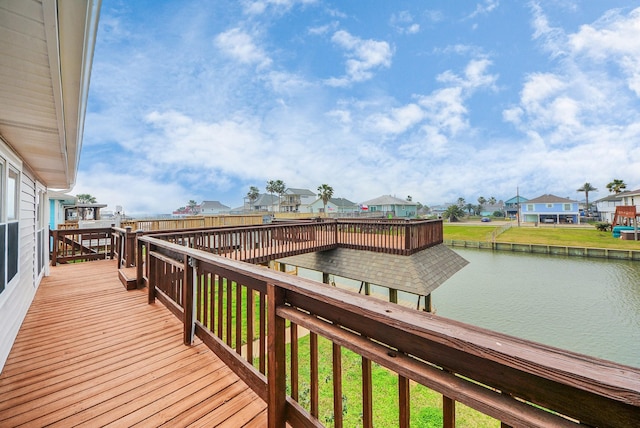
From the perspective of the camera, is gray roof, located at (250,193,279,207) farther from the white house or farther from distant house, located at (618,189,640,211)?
distant house, located at (618,189,640,211)

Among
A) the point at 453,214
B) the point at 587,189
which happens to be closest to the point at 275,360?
the point at 453,214

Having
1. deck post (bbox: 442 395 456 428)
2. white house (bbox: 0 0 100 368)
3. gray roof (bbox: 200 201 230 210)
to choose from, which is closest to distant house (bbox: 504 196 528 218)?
gray roof (bbox: 200 201 230 210)

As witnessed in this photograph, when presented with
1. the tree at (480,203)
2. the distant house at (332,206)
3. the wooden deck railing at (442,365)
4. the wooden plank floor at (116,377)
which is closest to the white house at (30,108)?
the wooden plank floor at (116,377)

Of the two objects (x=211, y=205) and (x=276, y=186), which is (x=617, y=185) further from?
(x=211, y=205)

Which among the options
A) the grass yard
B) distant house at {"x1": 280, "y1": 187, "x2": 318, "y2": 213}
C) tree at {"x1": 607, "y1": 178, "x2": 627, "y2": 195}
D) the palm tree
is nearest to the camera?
the grass yard

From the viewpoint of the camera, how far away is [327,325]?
126cm

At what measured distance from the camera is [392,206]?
42.6 m

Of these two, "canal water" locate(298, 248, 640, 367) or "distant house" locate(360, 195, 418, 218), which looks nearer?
"canal water" locate(298, 248, 640, 367)

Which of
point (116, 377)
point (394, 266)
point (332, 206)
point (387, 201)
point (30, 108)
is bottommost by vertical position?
point (394, 266)

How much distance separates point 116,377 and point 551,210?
49075 mm

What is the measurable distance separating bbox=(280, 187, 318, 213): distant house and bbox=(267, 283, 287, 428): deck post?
4432cm

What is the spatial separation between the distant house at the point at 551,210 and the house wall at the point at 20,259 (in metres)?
49.2

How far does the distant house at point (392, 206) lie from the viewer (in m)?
42.5

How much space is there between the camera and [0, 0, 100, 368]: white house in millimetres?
1153
